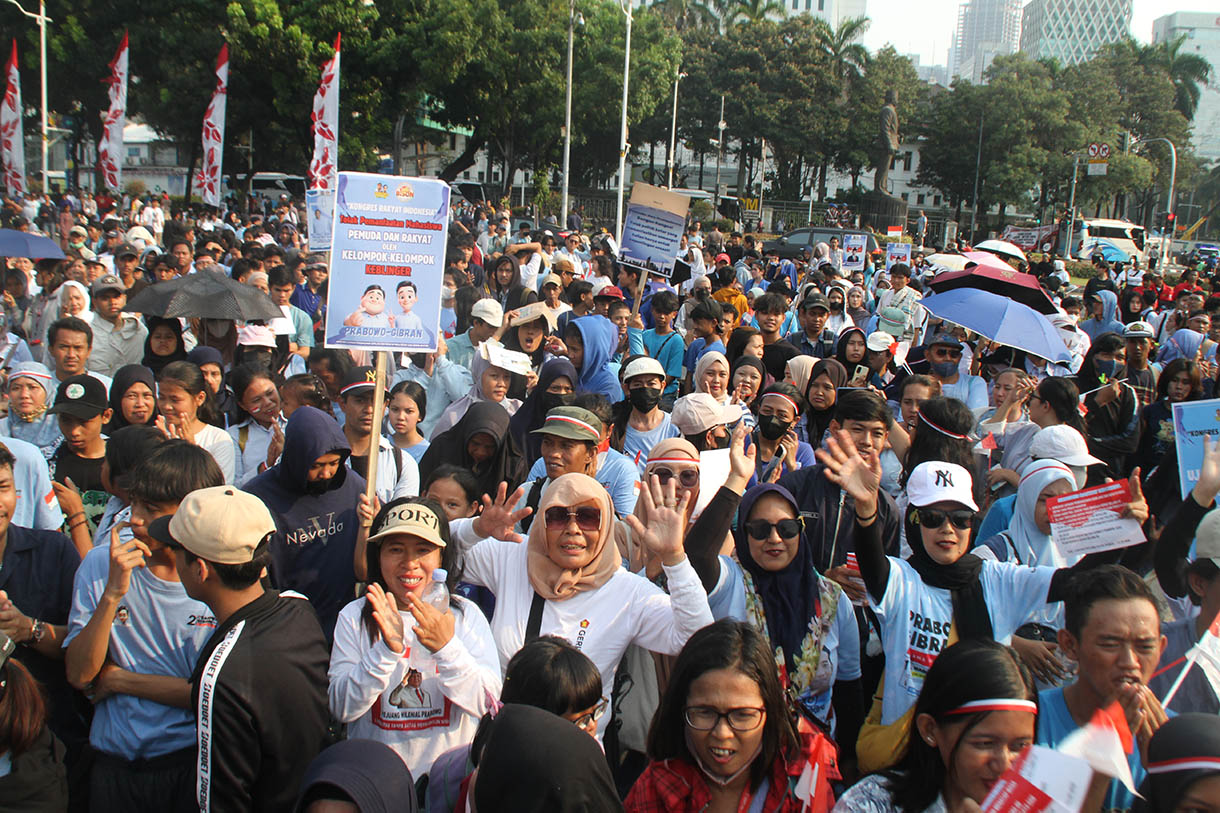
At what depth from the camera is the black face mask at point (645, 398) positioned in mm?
5777

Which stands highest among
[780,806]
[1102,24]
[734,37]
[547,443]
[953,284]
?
[1102,24]

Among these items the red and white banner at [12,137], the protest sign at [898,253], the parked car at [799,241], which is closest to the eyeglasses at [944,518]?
the protest sign at [898,253]

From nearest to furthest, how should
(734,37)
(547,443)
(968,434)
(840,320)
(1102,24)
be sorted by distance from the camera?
(547,443)
(968,434)
(840,320)
(734,37)
(1102,24)

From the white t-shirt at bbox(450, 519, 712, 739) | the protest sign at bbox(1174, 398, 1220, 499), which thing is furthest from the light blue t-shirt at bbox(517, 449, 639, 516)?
the protest sign at bbox(1174, 398, 1220, 499)

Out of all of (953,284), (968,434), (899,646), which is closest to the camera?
(899,646)

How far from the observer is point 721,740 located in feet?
8.45

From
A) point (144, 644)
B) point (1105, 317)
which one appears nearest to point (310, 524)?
point (144, 644)

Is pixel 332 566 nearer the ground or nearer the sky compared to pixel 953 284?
Answer: nearer the ground

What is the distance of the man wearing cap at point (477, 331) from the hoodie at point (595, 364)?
0.64 meters

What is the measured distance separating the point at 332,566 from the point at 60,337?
3.25 meters

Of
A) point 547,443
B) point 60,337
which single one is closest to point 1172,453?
point 547,443

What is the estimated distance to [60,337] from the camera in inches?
233

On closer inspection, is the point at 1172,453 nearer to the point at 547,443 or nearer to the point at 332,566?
the point at 547,443

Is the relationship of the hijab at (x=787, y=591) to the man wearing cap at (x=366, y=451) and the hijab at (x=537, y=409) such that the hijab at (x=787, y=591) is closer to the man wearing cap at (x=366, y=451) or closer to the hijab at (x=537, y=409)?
the man wearing cap at (x=366, y=451)
